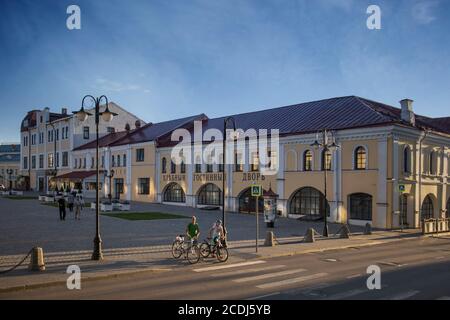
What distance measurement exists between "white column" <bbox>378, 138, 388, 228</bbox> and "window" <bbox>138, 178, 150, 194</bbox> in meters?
28.9

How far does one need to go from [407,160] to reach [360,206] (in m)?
4.78

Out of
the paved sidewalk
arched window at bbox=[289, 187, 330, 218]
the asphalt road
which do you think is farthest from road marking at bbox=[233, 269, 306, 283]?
arched window at bbox=[289, 187, 330, 218]

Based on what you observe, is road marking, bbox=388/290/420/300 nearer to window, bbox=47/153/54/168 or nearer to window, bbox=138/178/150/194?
window, bbox=138/178/150/194

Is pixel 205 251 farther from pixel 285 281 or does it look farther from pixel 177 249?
pixel 285 281

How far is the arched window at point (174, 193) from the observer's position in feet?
150

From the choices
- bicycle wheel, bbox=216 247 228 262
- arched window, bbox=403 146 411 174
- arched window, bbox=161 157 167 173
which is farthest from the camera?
arched window, bbox=161 157 167 173

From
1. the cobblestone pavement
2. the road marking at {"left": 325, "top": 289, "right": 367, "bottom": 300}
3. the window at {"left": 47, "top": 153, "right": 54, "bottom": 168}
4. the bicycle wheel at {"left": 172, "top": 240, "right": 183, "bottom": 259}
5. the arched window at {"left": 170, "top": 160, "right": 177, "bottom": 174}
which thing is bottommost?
the cobblestone pavement

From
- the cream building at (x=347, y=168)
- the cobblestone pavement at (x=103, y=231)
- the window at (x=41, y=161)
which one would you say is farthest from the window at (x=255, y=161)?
the window at (x=41, y=161)

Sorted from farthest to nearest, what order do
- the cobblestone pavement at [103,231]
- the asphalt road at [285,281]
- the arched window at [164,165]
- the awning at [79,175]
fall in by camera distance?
the awning at [79,175]
the arched window at [164,165]
the cobblestone pavement at [103,231]
the asphalt road at [285,281]

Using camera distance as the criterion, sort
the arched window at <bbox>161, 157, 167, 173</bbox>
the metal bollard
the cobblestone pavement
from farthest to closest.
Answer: the arched window at <bbox>161, 157, 167, 173</bbox> < the cobblestone pavement < the metal bollard

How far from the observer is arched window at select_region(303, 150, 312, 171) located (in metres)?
32.8

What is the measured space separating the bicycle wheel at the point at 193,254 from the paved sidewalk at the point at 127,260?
0.26 m

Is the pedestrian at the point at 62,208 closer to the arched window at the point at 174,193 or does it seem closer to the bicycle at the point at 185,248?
the bicycle at the point at 185,248
